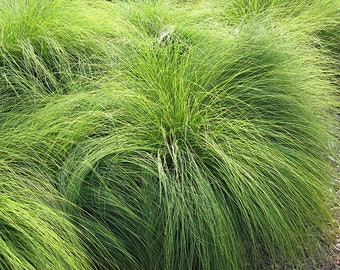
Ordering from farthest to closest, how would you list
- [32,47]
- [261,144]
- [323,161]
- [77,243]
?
[32,47], [323,161], [261,144], [77,243]

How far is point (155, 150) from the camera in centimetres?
244

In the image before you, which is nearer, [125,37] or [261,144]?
[261,144]

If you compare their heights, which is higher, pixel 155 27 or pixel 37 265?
pixel 155 27

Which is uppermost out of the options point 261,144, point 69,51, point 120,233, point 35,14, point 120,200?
point 35,14

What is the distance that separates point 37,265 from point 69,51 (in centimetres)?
162

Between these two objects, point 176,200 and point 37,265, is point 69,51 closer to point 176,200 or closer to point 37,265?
point 176,200

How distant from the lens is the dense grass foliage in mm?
2215

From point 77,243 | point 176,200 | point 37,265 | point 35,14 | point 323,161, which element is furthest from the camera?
point 35,14

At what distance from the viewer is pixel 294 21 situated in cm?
385

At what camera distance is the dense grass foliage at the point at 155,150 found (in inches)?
87.2

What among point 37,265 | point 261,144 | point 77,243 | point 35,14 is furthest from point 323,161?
point 35,14

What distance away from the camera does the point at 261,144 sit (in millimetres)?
2496

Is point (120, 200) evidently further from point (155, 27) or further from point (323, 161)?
point (155, 27)

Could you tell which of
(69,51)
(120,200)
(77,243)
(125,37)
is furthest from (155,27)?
(77,243)
